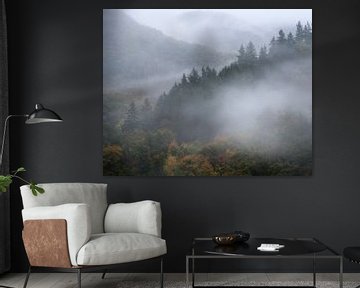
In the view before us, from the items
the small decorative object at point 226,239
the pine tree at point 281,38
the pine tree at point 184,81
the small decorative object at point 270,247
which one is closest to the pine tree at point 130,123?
the pine tree at point 184,81

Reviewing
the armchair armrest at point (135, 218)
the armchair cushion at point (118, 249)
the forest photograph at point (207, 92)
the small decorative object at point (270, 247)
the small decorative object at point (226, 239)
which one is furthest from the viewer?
the forest photograph at point (207, 92)

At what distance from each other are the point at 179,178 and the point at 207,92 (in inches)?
32.8

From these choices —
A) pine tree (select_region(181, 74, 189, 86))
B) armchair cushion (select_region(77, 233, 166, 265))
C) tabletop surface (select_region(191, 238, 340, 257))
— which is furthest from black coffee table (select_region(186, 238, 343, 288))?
pine tree (select_region(181, 74, 189, 86))

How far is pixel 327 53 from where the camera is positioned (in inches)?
210

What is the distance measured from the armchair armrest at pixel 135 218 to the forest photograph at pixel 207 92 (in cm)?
62

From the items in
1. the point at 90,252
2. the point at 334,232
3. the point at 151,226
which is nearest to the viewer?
the point at 90,252

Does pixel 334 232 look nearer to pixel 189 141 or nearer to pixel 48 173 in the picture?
pixel 189 141

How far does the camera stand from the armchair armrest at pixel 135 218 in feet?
14.9

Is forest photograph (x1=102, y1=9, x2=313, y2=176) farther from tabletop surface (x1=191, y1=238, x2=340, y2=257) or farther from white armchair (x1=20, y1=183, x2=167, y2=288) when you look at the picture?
tabletop surface (x1=191, y1=238, x2=340, y2=257)

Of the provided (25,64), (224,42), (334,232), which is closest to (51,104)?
(25,64)

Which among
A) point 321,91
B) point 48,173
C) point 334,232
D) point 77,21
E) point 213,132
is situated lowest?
point 334,232

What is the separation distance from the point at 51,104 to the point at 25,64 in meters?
0.45

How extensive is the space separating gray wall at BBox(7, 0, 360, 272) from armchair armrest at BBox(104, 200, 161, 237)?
568 mm

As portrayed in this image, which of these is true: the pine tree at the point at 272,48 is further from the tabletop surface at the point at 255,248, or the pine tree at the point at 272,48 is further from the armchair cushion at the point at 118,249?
the armchair cushion at the point at 118,249
